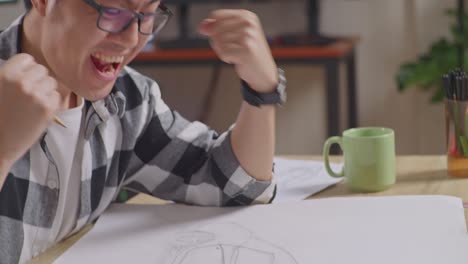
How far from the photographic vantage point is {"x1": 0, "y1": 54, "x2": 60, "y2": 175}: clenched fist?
2.61ft

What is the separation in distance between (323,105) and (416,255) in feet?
8.75

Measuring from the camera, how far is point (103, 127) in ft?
3.69

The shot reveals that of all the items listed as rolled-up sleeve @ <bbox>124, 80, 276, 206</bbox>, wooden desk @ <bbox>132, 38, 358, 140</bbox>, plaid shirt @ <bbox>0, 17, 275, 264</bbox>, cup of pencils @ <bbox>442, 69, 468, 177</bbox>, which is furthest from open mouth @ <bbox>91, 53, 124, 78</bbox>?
wooden desk @ <bbox>132, 38, 358, 140</bbox>

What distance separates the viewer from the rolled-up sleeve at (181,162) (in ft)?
3.79

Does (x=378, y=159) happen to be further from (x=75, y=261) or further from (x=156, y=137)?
(x=75, y=261)

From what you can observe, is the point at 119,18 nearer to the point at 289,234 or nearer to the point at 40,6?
the point at 40,6

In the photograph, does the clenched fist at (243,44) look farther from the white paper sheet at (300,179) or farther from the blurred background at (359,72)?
the blurred background at (359,72)

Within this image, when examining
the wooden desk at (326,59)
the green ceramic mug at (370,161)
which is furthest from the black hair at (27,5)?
the wooden desk at (326,59)

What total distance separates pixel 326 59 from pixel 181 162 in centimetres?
180

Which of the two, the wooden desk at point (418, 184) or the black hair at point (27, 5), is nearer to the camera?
the black hair at point (27, 5)

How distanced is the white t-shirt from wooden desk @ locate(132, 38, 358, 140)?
1.92 m

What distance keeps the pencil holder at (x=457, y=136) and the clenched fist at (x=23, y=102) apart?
0.65 m

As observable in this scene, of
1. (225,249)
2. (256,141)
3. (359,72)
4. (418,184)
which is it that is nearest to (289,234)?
(225,249)

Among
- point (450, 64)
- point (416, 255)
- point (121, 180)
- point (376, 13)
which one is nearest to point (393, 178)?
point (416, 255)
